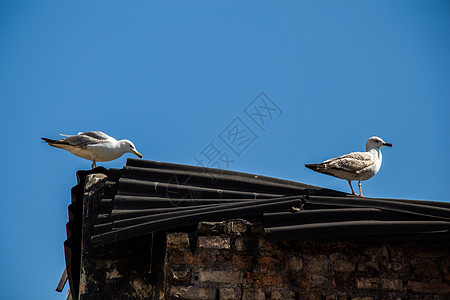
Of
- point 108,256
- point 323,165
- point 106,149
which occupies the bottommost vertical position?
point 108,256

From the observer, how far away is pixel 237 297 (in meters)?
3.87

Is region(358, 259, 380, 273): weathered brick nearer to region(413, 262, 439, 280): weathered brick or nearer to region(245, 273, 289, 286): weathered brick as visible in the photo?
region(413, 262, 439, 280): weathered brick

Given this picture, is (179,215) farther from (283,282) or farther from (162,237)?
Result: (283,282)

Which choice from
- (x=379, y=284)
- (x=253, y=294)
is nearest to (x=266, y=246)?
(x=253, y=294)

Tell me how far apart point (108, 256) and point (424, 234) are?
270 cm

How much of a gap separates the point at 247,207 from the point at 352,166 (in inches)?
80.0

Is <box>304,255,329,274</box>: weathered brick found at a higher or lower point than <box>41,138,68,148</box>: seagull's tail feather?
lower

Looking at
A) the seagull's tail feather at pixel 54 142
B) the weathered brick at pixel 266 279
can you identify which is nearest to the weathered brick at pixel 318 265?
the weathered brick at pixel 266 279

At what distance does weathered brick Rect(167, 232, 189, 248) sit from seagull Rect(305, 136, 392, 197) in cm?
200

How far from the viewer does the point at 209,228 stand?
12.9ft

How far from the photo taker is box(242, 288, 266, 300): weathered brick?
3.87m

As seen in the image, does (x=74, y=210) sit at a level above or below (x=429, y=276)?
above

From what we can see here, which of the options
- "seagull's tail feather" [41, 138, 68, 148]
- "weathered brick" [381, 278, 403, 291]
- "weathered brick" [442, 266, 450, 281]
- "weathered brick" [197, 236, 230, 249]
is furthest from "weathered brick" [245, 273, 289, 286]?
"seagull's tail feather" [41, 138, 68, 148]

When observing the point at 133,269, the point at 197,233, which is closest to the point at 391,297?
the point at 197,233
